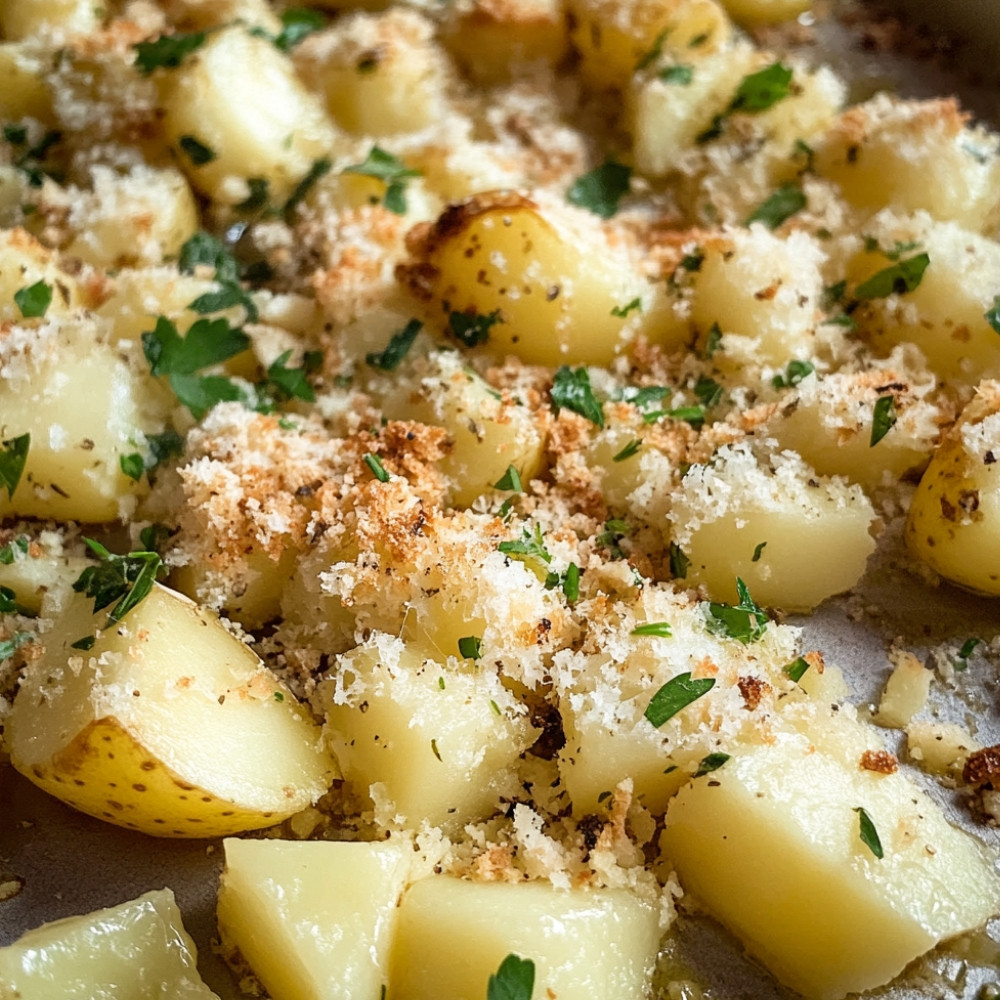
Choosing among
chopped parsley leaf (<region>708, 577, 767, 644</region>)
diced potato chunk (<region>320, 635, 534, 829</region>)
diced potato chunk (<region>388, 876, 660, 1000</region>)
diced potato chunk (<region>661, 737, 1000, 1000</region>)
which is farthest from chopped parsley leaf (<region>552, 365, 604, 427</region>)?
diced potato chunk (<region>388, 876, 660, 1000</region>)

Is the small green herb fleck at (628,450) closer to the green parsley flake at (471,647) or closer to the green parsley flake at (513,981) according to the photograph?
the green parsley flake at (471,647)

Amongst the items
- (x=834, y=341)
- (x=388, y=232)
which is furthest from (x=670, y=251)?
(x=388, y=232)

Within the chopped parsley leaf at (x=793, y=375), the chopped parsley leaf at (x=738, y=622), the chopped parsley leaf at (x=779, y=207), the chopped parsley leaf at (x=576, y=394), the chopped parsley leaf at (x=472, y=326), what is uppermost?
the chopped parsley leaf at (x=779, y=207)

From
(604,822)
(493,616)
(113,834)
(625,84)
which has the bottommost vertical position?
(113,834)

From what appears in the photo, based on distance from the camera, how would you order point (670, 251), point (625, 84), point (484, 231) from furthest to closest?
point (625, 84) < point (670, 251) < point (484, 231)

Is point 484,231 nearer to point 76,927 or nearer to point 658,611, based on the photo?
point 658,611

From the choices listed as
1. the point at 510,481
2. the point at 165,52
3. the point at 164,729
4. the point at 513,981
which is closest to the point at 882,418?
the point at 510,481

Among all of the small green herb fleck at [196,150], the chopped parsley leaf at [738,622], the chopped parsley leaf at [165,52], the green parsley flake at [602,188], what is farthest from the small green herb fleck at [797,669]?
the chopped parsley leaf at [165,52]

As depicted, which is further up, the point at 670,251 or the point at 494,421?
the point at 670,251
